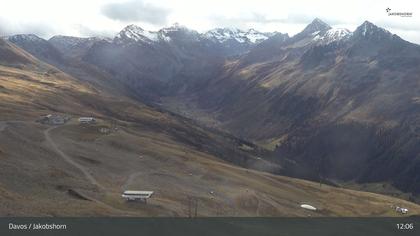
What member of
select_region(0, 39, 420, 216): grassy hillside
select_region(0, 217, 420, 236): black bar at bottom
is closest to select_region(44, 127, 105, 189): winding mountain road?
select_region(0, 39, 420, 216): grassy hillside

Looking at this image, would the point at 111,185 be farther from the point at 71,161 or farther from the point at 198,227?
the point at 198,227

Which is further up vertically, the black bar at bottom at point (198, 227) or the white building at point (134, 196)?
the black bar at bottom at point (198, 227)

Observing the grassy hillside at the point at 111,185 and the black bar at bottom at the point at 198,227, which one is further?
the grassy hillside at the point at 111,185

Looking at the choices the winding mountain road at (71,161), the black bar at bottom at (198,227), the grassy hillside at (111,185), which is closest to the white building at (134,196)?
the grassy hillside at (111,185)

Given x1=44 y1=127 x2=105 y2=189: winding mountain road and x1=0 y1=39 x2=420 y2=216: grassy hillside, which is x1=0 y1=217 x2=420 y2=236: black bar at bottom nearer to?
x1=0 y1=39 x2=420 y2=216: grassy hillside

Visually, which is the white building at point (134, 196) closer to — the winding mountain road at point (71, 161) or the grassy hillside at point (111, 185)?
the grassy hillside at point (111, 185)

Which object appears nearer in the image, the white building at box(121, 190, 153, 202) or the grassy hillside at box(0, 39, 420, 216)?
the grassy hillside at box(0, 39, 420, 216)

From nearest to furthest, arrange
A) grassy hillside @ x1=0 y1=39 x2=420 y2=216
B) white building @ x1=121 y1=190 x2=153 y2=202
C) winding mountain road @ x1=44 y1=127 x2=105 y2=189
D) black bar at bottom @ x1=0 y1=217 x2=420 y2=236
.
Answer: black bar at bottom @ x1=0 y1=217 x2=420 y2=236 < grassy hillside @ x1=0 y1=39 x2=420 y2=216 < white building @ x1=121 y1=190 x2=153 y2=202 < winding mountain road @ x1=44 y1=127 x2=105 y2=189

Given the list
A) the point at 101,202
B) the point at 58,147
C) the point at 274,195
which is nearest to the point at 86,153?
the point at 58,147

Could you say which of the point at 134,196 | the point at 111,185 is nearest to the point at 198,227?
the point at 134,196

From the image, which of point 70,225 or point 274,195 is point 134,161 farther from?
point 70,225

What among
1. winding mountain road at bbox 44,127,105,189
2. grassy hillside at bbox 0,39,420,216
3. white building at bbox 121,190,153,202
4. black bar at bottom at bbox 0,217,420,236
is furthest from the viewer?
winding mountain road at bbox 44,127,105,189
